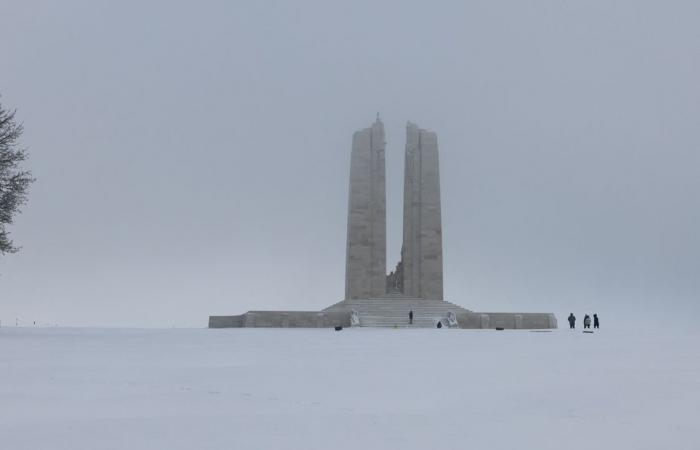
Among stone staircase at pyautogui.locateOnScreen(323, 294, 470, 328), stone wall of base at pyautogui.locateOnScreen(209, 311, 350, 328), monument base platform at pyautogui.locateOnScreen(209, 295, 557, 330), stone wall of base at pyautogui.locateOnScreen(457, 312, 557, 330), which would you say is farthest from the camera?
stone wall of base at pyautogui.locateOnScreen(457, 312, 557, 330)

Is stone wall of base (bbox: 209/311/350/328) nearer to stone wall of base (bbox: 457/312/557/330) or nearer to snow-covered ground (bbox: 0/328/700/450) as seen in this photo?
stone wall of base (bbox: 457/312/557/330)

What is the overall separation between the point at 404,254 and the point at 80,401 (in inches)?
1712

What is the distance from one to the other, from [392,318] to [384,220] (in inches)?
436

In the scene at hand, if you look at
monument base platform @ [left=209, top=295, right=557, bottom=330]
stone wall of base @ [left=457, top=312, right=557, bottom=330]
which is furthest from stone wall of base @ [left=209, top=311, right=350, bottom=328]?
stone wall of base @ [left=457, top=312, right=557, bottom=330]

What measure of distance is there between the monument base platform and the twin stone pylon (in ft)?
14.2

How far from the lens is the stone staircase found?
3900cm

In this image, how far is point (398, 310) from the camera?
42500mm

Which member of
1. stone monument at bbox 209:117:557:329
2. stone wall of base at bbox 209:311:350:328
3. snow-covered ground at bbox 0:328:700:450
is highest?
stone monument at bbox 209:117:557:329

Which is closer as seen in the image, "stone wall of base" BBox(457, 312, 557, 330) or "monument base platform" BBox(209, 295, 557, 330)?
"monument base platform" BBox(209, 295, 557, 330)

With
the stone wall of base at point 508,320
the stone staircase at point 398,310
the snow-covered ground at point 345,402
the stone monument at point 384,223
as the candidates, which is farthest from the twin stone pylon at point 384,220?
the snow-covered ground at point 345,402

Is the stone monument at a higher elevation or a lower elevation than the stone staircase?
higher

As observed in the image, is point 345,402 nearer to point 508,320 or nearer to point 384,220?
point 508,320

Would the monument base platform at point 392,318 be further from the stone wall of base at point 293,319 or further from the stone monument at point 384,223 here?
the stone monument at point 384,223

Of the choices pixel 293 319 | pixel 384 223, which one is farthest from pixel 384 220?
pixel 293 319
